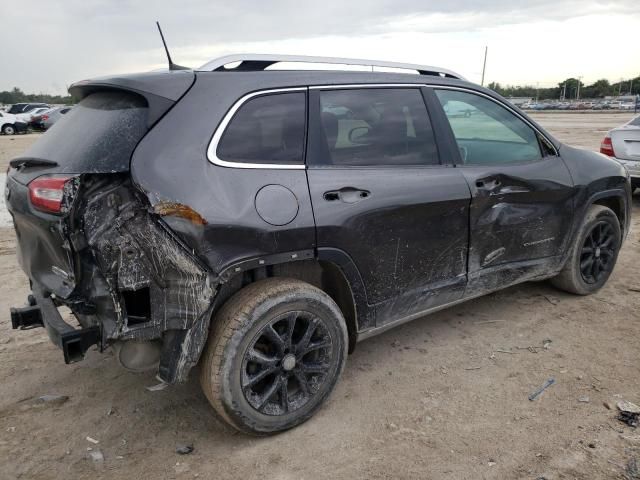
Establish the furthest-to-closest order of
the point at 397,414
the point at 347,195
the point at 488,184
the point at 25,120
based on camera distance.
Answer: the point at 25,120 → the point at 488,184 → the point at 397,414 → the point at 347,195

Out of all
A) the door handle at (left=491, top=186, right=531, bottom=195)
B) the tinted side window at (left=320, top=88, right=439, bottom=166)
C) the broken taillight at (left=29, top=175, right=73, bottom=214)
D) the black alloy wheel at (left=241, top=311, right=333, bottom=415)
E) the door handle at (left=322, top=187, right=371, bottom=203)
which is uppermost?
the tinted side window at (left=320, top=88, right=439, bottom=166)

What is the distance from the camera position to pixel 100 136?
2.56 m

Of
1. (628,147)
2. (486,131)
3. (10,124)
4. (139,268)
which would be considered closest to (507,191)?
(486,131)

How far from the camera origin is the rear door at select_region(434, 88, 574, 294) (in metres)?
3.54

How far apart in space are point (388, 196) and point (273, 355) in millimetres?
1094

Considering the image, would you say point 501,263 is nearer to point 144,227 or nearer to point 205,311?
point 205,311

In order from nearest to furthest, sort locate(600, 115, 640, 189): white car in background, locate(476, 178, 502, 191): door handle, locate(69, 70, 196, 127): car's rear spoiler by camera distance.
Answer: locate(69, 70, 196, 127): car's rear spoiler < locate(476, 178, 502, 191): door handle < locate(600, 115, 640, 189): white car in background

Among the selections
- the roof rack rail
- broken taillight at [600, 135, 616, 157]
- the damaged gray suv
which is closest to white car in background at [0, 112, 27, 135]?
broken taillight at [600, 135, 616, 157]

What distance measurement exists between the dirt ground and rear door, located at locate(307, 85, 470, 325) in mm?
508

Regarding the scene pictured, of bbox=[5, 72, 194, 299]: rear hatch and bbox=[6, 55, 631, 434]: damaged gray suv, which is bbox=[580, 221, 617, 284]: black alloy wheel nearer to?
bbox=[6, 55, 631, 434]: damaged gray suv

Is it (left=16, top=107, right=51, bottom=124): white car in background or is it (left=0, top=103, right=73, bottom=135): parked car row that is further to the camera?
(left=16, top=107, right=51, bottom=124): white car in background

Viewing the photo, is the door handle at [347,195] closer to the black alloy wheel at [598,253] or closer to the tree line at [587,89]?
the black alloy wheel at [598,253]

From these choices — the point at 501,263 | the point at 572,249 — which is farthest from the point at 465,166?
the point at 572,249

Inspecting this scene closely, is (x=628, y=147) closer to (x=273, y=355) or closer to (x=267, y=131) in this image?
(x=267, y=131)
